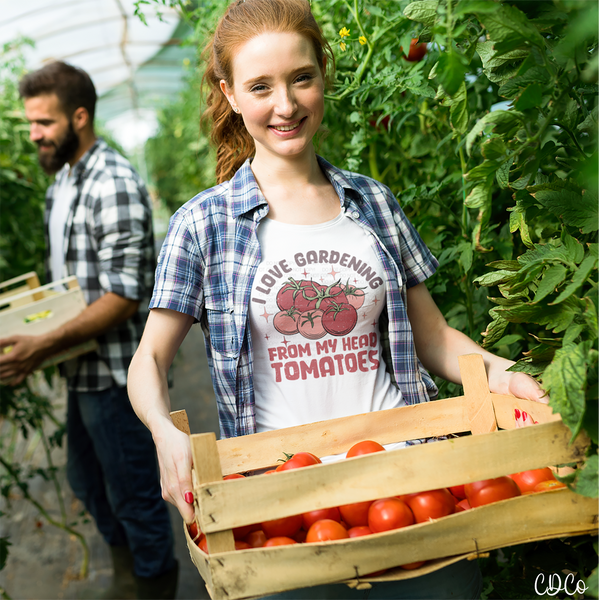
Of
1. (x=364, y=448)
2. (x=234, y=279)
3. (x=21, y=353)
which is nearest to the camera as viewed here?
(x=364, y=448)

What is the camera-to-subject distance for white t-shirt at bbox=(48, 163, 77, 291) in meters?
2.68

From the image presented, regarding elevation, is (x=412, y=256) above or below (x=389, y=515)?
above

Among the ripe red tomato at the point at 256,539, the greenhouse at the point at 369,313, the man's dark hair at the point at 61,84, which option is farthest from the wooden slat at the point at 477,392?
the man's dark hair at the point at 61,84

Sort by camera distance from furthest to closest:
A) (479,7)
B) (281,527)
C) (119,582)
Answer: (119,582)
(281,527)
(479,7)

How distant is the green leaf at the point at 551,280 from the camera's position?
0.94m

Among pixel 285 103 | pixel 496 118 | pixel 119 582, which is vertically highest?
pixel 285 103

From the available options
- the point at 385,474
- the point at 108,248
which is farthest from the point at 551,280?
the point at 108,248

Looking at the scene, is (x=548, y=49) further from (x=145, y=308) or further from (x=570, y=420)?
(x=145, y=308)

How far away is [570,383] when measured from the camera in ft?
2.78

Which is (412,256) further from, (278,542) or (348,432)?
(278,542)

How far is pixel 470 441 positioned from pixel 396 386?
1.77ft

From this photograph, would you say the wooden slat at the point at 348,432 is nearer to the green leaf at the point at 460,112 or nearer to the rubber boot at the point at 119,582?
the green leaf at the point at 460,112

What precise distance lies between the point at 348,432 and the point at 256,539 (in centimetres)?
33

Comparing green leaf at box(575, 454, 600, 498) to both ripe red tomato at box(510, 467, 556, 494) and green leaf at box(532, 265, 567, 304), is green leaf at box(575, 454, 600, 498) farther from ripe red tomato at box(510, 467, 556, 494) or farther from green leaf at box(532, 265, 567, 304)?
green leaf at box(532, 265, 567, 304)
